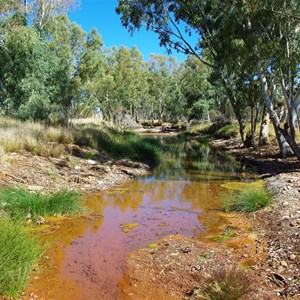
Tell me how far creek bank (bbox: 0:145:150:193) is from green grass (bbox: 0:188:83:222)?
1343 millimetres

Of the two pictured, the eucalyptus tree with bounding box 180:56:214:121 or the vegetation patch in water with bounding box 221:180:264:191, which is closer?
the vegetation patch in water with bounding box 221:180:264:191

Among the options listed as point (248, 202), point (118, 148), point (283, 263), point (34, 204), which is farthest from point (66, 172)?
point (283, 263)

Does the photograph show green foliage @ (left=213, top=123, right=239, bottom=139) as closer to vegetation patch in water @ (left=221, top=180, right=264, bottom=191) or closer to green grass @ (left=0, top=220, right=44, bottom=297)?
vegetation patch in water @ (left=221, top=180, right=264, bottom=191)

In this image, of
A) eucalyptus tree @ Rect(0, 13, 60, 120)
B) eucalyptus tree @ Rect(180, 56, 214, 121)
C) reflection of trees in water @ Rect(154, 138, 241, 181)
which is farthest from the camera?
eucalyptus tree @ Rect(180, 56, 214, 121)

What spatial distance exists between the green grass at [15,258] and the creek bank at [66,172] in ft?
12.8

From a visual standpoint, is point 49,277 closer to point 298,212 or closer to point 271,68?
point 298,212

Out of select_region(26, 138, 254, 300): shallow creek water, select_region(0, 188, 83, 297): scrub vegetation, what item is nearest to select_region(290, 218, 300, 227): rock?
select_region(26, 138, 254, 300): shallow creek water

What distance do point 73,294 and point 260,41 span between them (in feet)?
37.4

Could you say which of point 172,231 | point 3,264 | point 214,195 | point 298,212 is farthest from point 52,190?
point 298,212

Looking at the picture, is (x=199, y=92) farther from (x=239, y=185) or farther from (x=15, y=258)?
(x=15, y=258)

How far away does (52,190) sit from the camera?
30.2ft

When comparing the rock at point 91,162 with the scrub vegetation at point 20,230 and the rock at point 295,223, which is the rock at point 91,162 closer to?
the scrub vegetation at point 20,230

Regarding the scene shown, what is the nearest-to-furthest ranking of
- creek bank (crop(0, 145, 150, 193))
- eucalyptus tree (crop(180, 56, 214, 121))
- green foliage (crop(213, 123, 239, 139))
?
creek bank (crop(0, 145, 150, 193)), green foliage (crop(213, 123, 239, 139)), eucalyptus tree (crop(180, 56, 214, 121))

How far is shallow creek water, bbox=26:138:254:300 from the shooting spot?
4.66 m
